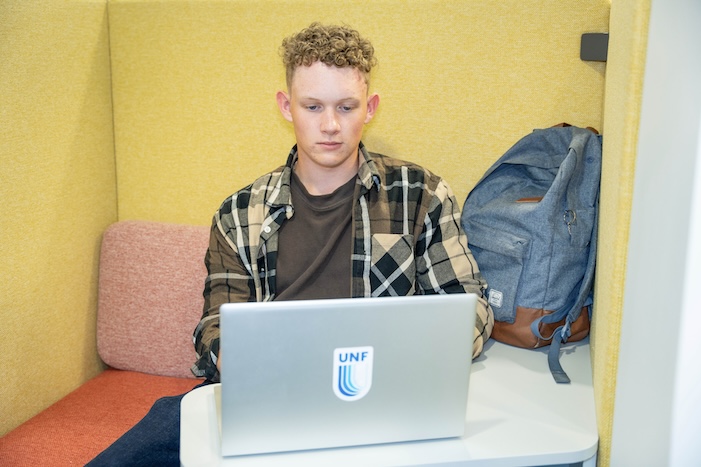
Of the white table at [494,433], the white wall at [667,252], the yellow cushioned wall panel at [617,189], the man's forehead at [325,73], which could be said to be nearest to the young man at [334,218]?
the man's forehead at [325,73]

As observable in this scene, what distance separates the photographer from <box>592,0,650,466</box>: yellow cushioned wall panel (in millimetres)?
1073

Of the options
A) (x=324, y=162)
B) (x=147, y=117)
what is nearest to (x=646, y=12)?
(x=324, y=162)

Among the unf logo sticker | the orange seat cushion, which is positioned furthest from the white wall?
the orange seat cushion

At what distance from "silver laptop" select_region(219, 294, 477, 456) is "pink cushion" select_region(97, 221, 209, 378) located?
91 cm

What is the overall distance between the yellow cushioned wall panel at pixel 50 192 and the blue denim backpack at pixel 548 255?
1040mm

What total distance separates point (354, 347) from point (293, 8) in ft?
3.98

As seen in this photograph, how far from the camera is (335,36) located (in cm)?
161

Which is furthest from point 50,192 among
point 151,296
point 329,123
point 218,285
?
point 329,123

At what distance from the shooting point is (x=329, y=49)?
159cm

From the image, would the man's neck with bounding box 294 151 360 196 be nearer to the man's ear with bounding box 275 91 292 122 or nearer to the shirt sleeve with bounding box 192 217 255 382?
the man's ear with bounding box 275 91 292 122

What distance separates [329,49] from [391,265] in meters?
0.49

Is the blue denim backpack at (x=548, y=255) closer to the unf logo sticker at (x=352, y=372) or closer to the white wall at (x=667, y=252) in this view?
the white wall at (x=667, y=252)

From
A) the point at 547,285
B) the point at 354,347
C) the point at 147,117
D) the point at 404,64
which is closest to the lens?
the point at 354,347

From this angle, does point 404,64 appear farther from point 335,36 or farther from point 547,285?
point 547,285
